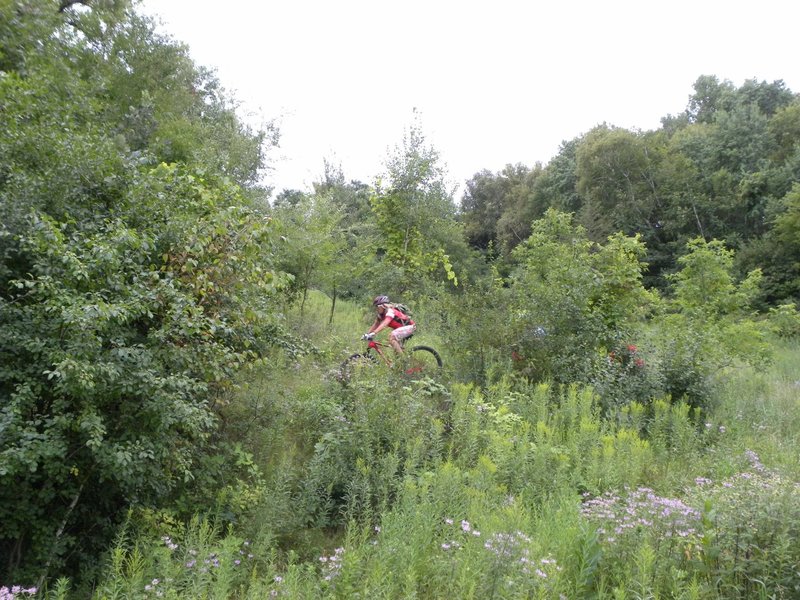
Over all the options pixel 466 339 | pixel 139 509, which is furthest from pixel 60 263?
pixel 466 339

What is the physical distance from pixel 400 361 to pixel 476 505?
2.58 m

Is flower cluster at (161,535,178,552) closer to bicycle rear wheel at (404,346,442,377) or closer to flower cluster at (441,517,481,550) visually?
flower cluster at (441,517,481,550)

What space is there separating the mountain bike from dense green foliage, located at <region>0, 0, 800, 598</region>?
20 centimetres

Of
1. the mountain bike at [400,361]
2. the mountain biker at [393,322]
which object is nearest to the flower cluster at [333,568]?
the mountain bike at [400,361]

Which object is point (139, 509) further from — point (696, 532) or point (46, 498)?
point (696, 532)

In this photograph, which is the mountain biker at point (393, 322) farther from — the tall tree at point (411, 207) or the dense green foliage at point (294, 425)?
the tall tree at point (411, 207)

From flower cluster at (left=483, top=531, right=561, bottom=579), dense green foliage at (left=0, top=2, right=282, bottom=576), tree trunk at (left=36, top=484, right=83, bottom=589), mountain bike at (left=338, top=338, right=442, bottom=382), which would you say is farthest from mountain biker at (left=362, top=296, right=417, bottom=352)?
flower cluster at (left=483, top=531, right=561, bottom=579)

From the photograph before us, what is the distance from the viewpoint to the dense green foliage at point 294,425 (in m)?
3.05

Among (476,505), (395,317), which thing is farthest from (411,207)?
(476,505)

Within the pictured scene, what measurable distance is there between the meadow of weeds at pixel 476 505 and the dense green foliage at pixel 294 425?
24 millimetres

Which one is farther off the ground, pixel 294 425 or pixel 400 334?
pixel 400 334

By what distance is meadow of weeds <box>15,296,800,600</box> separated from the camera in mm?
2898

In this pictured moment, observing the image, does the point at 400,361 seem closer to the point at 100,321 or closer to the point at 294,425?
the point at 294,425

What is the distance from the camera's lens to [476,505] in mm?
3697
